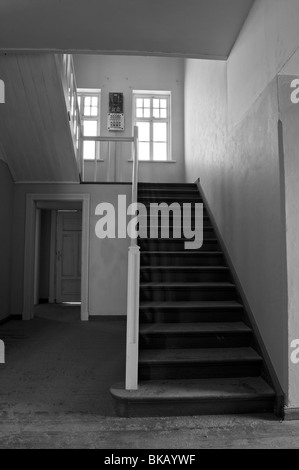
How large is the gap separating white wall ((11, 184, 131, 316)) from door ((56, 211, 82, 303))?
1.99 meters

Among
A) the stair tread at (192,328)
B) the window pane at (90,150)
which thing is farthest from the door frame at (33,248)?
the stair tread at (192,328)

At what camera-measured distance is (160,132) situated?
7363 millimetres

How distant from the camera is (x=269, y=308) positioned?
8.18 feet

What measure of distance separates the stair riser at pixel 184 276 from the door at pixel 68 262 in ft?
12.9

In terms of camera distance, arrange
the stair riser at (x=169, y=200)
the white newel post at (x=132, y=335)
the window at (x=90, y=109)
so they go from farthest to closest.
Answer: the window at (x=90, y=109), the stair riser at (x=169, y=200), the white newel post at (x=132, y=335)

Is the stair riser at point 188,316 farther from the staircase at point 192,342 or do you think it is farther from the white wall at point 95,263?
the white wall at point 95,263

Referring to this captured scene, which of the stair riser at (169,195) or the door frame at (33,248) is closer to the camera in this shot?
the stair riser at (169,195)

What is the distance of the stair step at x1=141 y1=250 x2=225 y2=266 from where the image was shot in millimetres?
3852

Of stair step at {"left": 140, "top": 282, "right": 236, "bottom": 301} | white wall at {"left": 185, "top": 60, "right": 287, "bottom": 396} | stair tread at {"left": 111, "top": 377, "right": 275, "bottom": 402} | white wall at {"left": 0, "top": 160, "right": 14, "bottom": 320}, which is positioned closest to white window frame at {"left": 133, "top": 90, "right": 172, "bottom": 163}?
white wall at {"left": 185, "top": 60, "right": 287, "bottom": 396}

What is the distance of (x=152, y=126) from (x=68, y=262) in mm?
3612

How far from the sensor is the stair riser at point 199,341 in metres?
2.82

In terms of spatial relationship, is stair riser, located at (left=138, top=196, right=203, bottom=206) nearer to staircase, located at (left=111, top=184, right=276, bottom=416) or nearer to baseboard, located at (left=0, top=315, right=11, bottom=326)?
staircase, located at (left=111, top=184, right=276, bottom=416)

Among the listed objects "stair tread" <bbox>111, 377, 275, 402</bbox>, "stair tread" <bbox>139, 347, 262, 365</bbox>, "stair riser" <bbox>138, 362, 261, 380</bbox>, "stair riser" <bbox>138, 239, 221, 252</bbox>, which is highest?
"stair riser" <bbox>138, 239, 221, 252</bbox>
